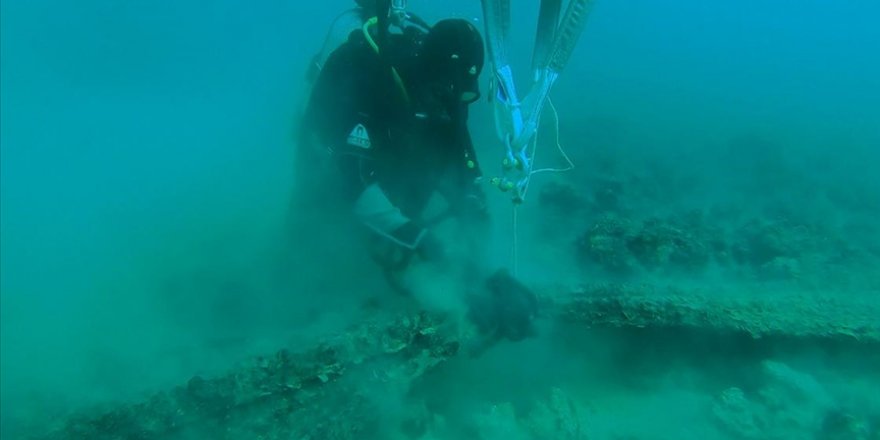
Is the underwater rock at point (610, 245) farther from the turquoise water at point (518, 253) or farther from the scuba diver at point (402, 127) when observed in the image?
the scuba diver at point (402, 127)

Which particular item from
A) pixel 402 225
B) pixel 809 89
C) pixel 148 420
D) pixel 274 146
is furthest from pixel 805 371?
pixel 809 89

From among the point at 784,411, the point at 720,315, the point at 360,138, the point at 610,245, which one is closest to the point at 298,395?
the point at 360,138

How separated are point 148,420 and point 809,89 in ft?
76.5

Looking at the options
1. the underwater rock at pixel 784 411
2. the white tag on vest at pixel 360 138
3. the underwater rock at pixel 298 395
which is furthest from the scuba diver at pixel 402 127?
the underwater rock at pixel 784 411

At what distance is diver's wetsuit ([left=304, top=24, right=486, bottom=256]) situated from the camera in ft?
11.4

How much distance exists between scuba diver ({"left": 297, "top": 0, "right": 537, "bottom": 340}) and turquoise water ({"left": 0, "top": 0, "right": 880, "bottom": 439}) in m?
0.48

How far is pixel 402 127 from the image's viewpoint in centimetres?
354

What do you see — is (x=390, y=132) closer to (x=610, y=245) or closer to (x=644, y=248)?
(x=610, y=245)

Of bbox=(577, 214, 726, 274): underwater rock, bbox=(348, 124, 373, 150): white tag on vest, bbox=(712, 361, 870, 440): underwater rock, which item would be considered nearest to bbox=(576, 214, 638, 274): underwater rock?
bbox=(577, 214, 726, 274): underwater rock

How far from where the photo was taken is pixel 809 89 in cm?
1820

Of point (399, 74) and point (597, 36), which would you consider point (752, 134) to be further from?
point (597, 36)

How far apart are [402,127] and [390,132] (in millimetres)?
106

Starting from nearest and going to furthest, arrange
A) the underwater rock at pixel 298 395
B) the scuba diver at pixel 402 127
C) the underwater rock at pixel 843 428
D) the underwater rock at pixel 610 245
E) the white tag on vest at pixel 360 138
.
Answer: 1. the underwater rock at pixel 298 395
2. the underwater rock at pixel 843 428
3. the scuba diver at pixel 402 127
4. the white tag on vest at pixel 360 138
5. the underwater rock at pixel 610 245

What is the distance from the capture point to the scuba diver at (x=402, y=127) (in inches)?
134
